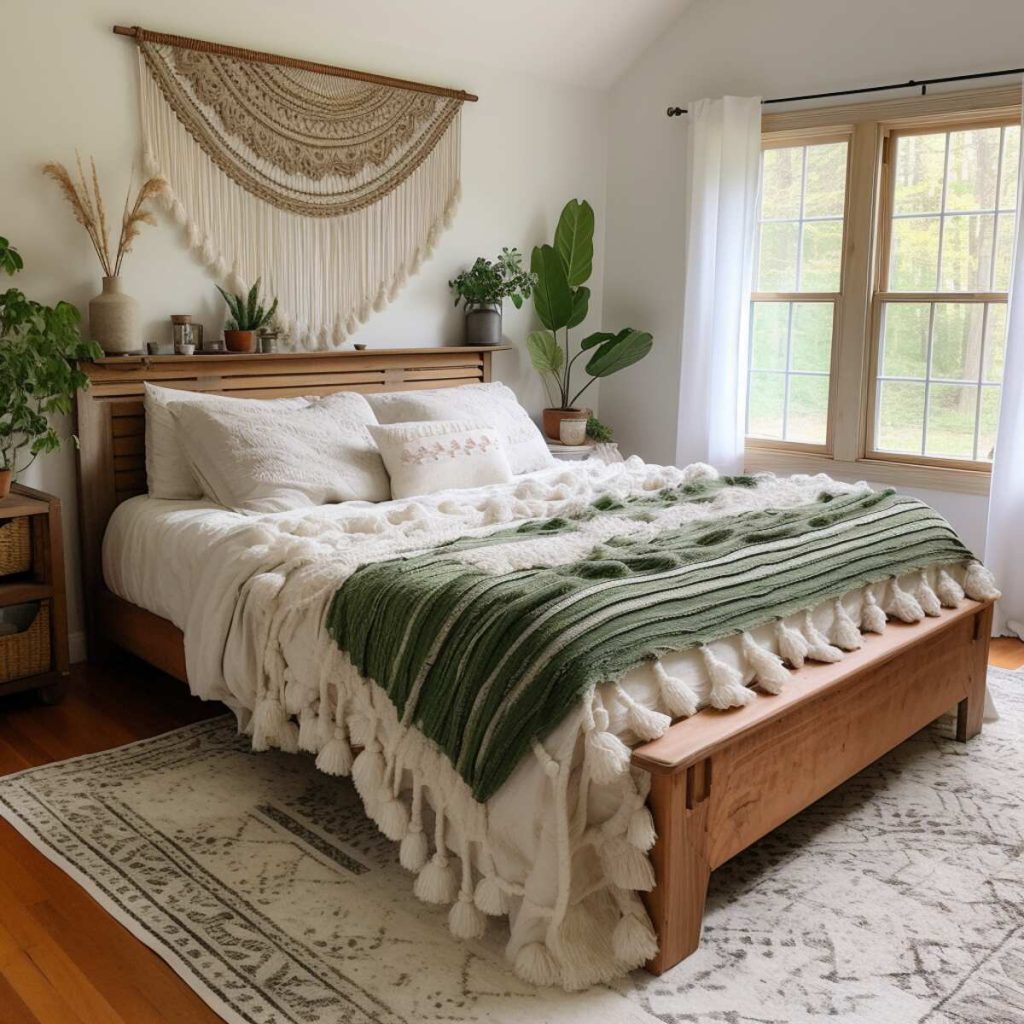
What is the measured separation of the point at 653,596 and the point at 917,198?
309 centimetres

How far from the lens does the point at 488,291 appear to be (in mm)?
4816

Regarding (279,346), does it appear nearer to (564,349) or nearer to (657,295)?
(564,349)

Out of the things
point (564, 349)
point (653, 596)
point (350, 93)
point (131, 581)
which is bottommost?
point (131, 581)

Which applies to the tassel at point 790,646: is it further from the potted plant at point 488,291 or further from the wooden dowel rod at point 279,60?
the wooden dowel rod at point 279,60

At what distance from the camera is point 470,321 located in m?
4.87

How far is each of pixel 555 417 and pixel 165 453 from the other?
208 centimetres

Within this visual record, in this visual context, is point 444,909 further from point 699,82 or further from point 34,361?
point 699,82

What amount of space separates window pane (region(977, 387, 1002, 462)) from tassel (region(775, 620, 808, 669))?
247 centimetres

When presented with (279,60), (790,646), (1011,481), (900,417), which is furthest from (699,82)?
(790,646)

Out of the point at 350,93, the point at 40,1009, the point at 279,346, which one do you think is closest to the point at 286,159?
the point at 350,93

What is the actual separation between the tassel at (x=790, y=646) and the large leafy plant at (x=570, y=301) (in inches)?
109

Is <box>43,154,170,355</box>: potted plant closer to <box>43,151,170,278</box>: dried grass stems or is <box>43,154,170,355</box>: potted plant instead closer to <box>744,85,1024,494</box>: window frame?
<box>43,151,170,278</box>: dried grass stems

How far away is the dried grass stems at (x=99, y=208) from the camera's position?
357cm

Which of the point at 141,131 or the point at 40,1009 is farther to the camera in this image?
the point at 141,131
